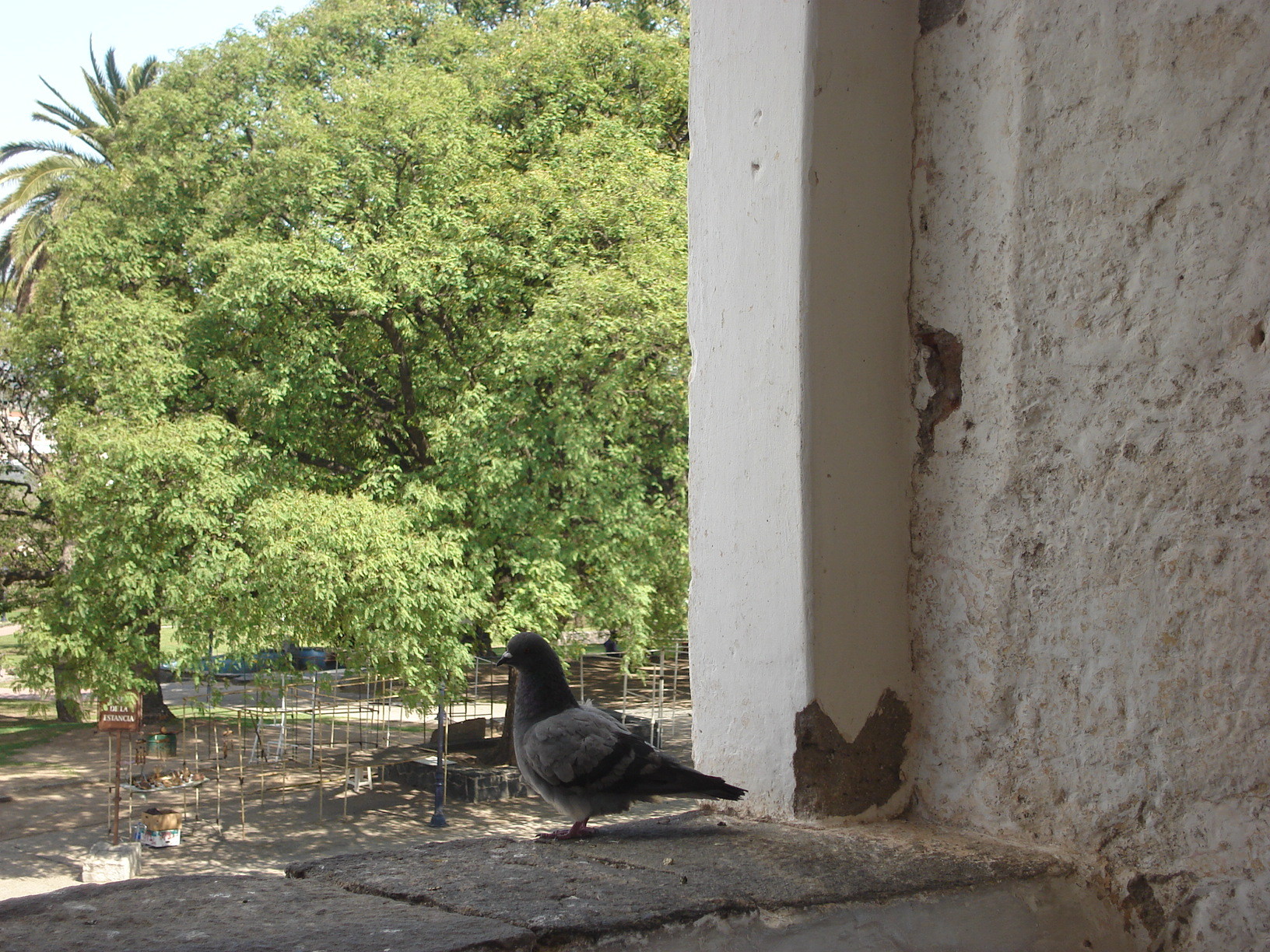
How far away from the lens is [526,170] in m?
12.6

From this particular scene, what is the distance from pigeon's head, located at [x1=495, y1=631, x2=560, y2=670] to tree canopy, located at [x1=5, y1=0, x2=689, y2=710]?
7.96m

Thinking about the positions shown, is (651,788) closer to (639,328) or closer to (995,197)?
(995,197)

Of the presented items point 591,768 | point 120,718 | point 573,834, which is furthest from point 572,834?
point 120,718

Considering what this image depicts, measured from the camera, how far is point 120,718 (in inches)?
412

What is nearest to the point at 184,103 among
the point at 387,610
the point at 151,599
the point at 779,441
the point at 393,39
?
the point at 393,39

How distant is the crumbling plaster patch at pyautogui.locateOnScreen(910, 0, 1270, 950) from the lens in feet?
4.89

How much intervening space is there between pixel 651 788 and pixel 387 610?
8475mm

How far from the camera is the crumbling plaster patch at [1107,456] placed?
1489 mm

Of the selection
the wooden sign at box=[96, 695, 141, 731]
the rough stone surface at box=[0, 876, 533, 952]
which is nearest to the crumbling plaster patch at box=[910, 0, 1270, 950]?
the rough stone surface at box=[0, 876, 533, 952]

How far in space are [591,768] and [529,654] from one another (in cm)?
29

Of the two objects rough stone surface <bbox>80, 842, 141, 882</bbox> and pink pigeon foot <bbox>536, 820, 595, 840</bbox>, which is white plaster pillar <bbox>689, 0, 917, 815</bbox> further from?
rough stone surface <bbox>80, 842, 141, 882</bbox>

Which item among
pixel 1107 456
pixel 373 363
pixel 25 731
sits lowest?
pixel 25 731

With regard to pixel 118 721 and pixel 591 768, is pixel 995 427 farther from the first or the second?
pixel 118 721

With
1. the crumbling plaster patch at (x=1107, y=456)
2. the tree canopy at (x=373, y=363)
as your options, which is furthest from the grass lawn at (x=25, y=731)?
the crumbling plaster patch at (x=1107, y=456)
